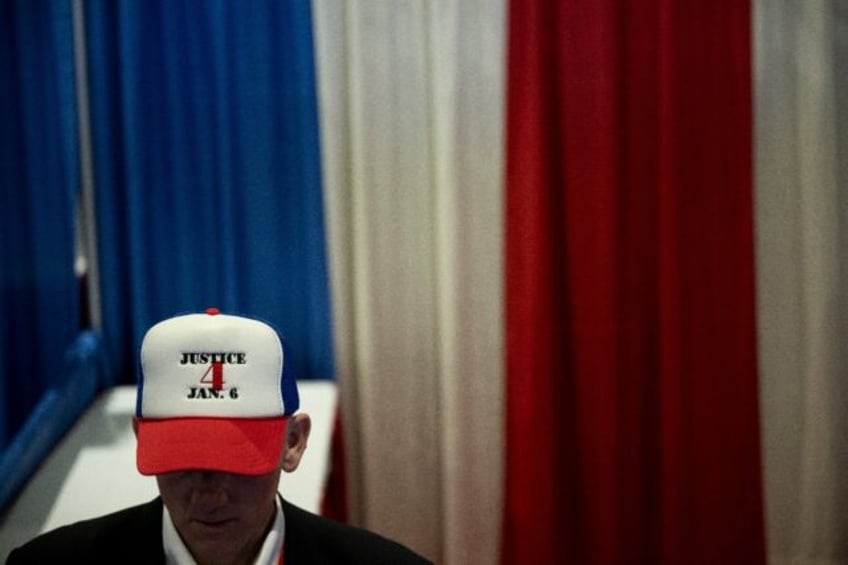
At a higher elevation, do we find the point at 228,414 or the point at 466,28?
the point at 466,28

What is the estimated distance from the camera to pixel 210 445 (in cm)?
115

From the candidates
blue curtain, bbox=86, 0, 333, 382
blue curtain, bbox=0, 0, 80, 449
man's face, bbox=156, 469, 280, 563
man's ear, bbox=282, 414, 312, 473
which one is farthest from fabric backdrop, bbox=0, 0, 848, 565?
man's face, bbox=156, 469, 280, 563

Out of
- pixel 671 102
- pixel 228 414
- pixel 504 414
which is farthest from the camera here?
pixel 504 414

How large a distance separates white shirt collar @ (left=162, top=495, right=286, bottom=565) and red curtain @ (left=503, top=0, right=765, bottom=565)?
1.39 metres

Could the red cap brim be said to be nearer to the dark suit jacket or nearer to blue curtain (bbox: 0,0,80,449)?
the dark suit jacket

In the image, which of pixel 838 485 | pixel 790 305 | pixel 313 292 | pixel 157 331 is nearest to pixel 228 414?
pixel 157 331

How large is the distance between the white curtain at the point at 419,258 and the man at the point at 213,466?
4.30ft

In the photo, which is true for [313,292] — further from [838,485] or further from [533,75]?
[838,485]

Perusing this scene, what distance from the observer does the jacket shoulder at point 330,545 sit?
121cm

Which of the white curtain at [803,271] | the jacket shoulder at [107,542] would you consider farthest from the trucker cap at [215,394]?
the white curtain at [803,271]

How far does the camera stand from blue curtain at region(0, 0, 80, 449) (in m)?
2.05

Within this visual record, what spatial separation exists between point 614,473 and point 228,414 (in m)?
1.58

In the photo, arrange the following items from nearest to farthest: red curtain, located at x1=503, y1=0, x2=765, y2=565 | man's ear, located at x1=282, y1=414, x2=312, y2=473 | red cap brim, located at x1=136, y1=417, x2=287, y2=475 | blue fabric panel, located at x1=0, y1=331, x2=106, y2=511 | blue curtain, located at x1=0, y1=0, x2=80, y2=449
Result: 1. red cap brim, located at x1=136, y1=417, x2=287, y2=475
2. man's ear, located at x1=282, y1=414, x2=312, y2=473
3. blue fabric panel, located at x1=0, y1=331, x2=106, y2=511
4. blue curtain, located at x1=0, y1=0, x2=80, y2=449
5. red curtain, located at x1=503, y1=0, x2=765, y2=565

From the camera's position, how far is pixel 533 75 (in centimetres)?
244
